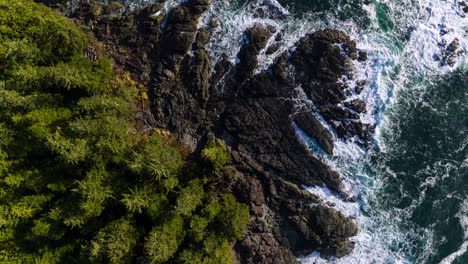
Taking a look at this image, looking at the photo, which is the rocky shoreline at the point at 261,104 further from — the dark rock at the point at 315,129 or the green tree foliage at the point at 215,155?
the green tree foliage at the point at 215,155

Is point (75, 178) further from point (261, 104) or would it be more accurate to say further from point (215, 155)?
point (261, 104)

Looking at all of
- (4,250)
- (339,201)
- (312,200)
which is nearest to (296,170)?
(312,200)

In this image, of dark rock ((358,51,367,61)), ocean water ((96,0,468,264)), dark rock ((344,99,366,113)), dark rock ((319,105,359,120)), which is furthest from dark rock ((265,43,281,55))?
dark rock ((344,99,366,113))

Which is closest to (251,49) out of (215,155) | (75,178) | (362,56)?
(362,56)

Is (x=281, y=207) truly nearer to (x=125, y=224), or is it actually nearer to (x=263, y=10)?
(x=125, y=224)

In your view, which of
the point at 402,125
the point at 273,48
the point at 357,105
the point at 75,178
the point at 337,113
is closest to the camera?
the point at 75,178

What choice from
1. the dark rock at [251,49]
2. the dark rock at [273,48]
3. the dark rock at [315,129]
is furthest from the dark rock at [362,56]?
the dark rock at [251,49]
